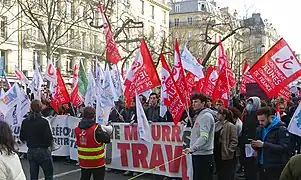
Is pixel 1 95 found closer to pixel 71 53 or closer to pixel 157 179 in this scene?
pixel 157 179

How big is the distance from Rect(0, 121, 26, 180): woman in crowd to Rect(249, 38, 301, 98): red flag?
5.70 meters

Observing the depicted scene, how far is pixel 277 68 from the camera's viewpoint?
26.5 feet

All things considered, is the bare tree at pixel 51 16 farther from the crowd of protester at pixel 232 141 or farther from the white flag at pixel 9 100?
the crowd of protester at pixel 232 141

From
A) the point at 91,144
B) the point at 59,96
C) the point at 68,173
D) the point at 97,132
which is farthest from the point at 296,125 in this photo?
the point at 59,96

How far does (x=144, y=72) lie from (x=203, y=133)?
304cm

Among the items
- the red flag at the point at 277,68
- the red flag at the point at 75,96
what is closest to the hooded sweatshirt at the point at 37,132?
the red flag at the point at 277,68

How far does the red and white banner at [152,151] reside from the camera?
8.48m

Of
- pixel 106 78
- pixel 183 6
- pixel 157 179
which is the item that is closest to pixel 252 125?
pixel 157 179

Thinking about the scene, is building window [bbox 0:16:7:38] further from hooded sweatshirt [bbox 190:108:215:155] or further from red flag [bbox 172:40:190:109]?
hooded sweatshirt [bbox 190:108:215:155]

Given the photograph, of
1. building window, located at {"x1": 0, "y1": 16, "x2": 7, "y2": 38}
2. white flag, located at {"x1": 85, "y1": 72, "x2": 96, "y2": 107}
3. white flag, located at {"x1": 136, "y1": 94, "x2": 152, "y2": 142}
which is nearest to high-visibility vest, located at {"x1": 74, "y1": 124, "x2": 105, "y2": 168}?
white flag, located at {"x1": 136, "y1": 94, "x2": 152, "y2": 142}

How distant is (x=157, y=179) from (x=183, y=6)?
77050 millimetres

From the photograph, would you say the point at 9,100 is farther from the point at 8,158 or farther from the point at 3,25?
the point at 3,25

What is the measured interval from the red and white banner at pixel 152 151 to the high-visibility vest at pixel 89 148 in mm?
2341

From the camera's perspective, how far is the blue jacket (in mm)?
5637
